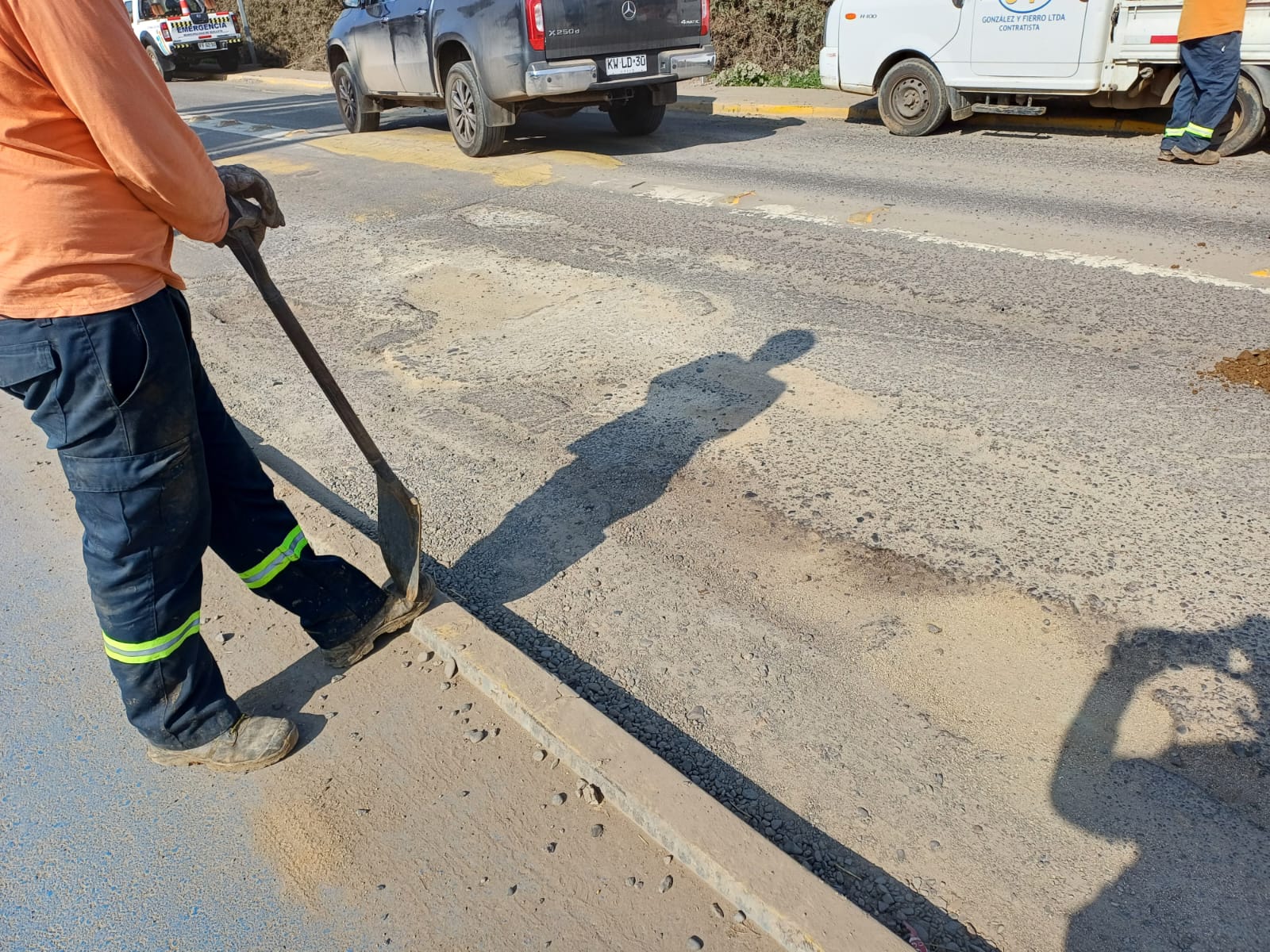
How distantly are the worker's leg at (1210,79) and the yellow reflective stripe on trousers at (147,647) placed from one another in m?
8.44

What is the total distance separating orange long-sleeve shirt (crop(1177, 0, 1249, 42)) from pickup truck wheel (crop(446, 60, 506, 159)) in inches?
→ 247

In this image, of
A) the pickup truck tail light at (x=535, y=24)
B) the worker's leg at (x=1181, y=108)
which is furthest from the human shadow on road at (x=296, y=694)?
the worker's leg at (x=1181, y=108)

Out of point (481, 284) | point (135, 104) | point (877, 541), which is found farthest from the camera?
point (481, 284)

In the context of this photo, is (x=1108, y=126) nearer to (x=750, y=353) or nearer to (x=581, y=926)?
(x=750, y=353)

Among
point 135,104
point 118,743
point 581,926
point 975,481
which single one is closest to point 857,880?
point 581,926

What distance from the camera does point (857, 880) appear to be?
2.18 meters

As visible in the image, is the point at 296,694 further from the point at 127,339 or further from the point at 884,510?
the point at 884,510

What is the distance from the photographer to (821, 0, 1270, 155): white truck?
25.7ft

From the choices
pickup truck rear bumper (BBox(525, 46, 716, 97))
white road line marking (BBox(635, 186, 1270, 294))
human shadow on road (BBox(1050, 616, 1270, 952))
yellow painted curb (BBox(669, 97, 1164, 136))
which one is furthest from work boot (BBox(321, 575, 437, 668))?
yellow painted curb (BBox(669, 97, 1164, 136))

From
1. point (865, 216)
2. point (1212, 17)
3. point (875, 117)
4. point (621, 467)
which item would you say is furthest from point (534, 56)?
point (621, 467)

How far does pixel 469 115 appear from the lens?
33.3 ft

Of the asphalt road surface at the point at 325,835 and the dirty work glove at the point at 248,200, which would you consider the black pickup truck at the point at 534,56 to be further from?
the asphalt road surface at the point at 325,835

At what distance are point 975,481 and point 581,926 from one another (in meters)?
2.30

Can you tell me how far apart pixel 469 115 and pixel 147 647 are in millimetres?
8897
